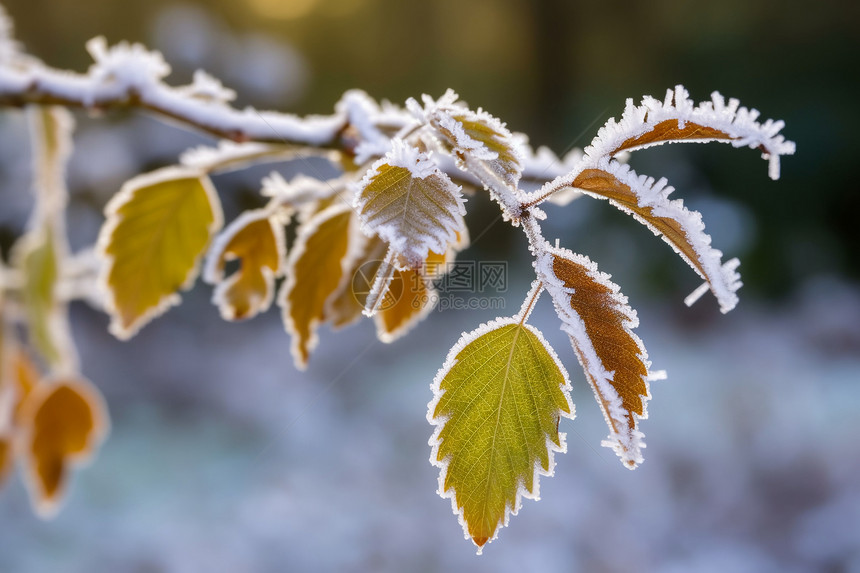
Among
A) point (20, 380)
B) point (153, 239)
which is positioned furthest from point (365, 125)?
point (20, 380)

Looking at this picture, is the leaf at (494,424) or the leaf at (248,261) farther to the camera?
the leaf at (248,261)

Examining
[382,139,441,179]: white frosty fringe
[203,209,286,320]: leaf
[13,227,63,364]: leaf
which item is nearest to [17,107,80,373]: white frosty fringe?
[13,227,63,364]: leaf

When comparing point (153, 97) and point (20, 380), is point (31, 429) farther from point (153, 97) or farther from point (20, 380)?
point (153, 97)

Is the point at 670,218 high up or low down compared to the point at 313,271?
down

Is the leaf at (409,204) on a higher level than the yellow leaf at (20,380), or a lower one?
lower

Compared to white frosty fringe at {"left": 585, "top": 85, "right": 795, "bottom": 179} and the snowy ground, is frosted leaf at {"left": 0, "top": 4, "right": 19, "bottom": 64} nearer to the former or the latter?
white frosty fringe at {"left": 585, "top": 85, "right": 795, "bottom": 179}

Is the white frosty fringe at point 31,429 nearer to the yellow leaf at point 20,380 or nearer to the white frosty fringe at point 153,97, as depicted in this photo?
the yellow leaf at point 20,380

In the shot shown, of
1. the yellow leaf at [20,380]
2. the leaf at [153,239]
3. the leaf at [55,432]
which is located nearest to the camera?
the leaf at [153,239]

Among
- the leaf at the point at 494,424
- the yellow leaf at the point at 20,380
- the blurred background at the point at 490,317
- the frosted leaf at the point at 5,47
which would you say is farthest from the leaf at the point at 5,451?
the blurred background at the point at 490,317
